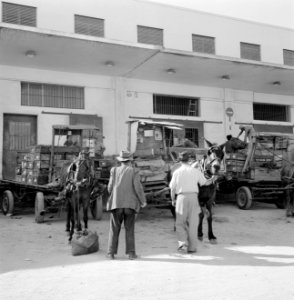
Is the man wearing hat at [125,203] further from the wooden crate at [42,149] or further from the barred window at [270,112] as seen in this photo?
the barred window at [270,112]

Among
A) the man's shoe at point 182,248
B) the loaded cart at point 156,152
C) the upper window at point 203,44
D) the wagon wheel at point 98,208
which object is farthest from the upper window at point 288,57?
the man's shoe at point 182,248

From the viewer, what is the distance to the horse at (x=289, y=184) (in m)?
11.4

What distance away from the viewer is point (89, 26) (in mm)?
14977

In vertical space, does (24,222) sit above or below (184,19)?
below

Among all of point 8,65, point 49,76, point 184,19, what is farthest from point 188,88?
point 8,65

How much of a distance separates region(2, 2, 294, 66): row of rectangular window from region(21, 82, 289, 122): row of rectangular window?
229 cm

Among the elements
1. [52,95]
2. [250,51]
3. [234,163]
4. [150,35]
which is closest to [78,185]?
[234,163]

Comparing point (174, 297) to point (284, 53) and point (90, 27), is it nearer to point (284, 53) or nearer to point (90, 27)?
point (90, 27)

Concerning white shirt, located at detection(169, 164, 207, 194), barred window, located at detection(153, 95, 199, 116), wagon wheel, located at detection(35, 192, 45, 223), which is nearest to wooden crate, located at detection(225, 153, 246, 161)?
barred window, located at detection(153, 95, 199, 116)

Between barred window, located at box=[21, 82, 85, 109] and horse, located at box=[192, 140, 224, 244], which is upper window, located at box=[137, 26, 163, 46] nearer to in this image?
barred window, located at box=[21, 82, 85, 109]

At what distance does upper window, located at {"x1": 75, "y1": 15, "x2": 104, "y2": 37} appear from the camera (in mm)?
14781

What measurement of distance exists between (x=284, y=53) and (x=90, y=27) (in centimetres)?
1036

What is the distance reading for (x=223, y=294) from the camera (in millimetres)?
4578

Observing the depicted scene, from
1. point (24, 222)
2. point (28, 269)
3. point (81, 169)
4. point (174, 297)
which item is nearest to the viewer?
point (174, 297)
